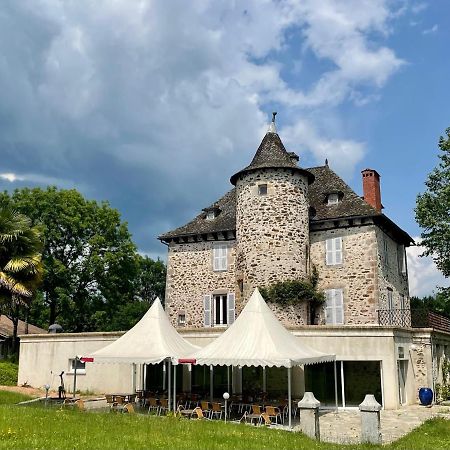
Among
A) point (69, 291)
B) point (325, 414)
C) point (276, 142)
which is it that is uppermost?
point (276, 142)

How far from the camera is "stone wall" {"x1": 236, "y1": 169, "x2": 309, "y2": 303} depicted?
22.1 metres

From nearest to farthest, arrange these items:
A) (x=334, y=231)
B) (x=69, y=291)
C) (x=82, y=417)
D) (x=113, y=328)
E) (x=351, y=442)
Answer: (x=351, y=442), (x=82, y=417), (x=334, y=231), (x=69, y=291), (x=113, y=328)

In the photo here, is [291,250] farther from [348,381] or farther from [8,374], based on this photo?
[8,374]

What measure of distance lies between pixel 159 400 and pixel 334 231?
443 inches

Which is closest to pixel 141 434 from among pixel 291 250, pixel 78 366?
pixel 78 366

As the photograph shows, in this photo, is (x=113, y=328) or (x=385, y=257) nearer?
(x=385, y=257)

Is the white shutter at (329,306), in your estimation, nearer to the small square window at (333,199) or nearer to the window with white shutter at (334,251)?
the window with white shutter at (334,251)

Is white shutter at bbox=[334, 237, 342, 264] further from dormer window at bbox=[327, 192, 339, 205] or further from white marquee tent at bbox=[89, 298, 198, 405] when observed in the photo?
white marquee tent at bbox=[89, 298, 198, 405]

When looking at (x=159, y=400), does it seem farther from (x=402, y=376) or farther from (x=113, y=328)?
(x=113, y=328)

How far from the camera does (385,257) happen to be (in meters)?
23.2

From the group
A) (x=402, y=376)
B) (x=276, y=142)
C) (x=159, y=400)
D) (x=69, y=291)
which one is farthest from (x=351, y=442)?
(x=69, y=291)

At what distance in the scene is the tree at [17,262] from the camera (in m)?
20.0

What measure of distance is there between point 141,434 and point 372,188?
725 inches

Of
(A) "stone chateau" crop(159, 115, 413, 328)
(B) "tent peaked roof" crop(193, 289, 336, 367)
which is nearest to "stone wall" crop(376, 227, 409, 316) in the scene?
(A) "stone chateau" crop(159, 115, 413, 328)
